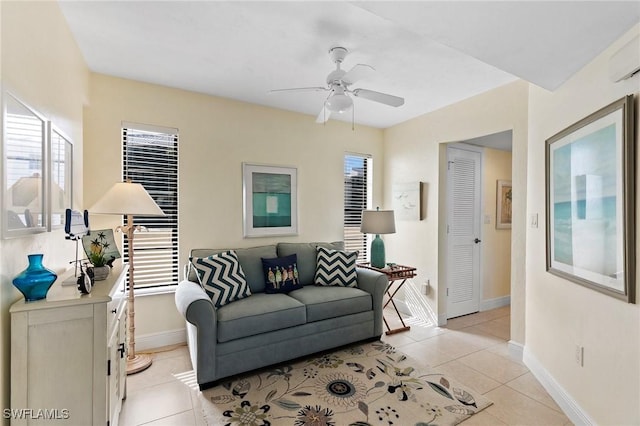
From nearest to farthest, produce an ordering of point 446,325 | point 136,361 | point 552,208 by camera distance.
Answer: point 552,208
point 136,361
point 446,325

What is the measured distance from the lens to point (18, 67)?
1.41m

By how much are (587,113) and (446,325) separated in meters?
2.79

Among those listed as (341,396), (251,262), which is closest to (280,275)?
(251,262)

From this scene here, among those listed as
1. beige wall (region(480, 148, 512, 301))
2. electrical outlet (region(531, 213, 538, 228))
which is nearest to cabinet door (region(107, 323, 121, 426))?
electrical outlet (region(531, 213, 538, 228))

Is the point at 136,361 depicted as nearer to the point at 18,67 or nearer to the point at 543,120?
the point at 18,67

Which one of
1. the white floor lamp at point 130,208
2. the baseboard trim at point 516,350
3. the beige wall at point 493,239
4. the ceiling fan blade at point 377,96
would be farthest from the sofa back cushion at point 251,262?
the beige wall at point 493,239

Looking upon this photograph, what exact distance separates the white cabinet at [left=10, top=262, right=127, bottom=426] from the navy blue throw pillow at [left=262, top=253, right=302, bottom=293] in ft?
5.68

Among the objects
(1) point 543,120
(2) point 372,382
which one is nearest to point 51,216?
(2) point 372,382

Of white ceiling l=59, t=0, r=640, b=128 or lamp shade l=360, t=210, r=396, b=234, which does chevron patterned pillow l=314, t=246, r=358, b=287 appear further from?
white ceiling l=59, t=0, r=640, b=128

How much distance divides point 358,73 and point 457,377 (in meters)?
2.58

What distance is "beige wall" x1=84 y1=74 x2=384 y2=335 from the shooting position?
2.93 meters

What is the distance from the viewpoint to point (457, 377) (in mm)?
2613

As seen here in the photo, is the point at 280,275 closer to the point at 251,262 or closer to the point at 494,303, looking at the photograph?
the point at 251,262

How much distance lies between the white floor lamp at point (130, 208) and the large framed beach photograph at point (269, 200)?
116 cm
